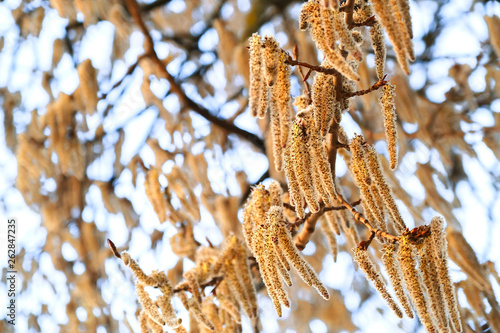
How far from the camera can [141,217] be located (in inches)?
92.2

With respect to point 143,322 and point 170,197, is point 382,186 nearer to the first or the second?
point 143,322

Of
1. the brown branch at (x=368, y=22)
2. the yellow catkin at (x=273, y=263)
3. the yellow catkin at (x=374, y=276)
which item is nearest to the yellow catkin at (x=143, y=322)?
the yellow catkin at (x=273, y=263)

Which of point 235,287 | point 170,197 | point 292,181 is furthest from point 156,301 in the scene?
point 170,197

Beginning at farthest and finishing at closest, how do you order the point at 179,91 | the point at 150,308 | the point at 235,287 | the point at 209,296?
1. the point at 179,91
2. the point at 209,296
3. the point at 235,287
4. the point at 150,308

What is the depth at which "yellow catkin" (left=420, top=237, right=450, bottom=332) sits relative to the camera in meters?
0.79

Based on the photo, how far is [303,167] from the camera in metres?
0.83

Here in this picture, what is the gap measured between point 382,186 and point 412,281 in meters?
0.15

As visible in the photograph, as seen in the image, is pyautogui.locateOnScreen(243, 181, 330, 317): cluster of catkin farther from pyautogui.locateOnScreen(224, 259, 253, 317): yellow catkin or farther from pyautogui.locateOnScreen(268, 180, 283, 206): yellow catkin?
pyautogui.locateOnScreen(224, 259, 253, 317): yellow catkin

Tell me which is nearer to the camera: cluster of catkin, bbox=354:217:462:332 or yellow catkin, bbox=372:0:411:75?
yellow catkin, bbox=372:0:411:75

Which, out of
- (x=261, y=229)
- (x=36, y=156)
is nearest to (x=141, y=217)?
(x=36, y=156)

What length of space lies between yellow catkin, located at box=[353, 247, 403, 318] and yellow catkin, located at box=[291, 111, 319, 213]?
0.11m

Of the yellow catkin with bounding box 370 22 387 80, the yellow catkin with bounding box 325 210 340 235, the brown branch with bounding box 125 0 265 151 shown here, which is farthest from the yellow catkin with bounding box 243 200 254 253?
the brown branch with bounding box 125 0 265 151

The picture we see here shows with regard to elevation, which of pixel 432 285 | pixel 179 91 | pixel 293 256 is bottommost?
pixel 432 285

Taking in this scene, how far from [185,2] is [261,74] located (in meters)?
1.94
